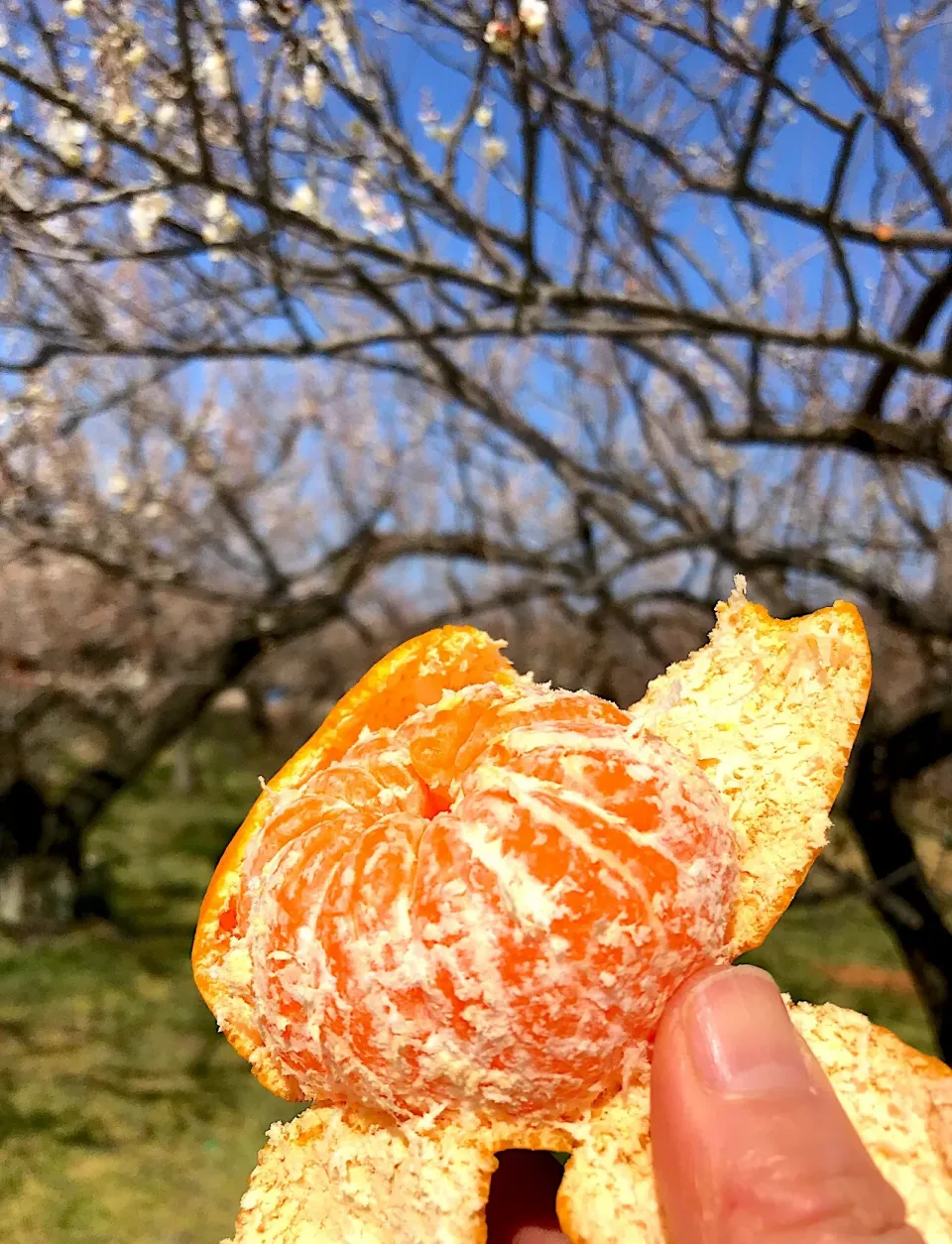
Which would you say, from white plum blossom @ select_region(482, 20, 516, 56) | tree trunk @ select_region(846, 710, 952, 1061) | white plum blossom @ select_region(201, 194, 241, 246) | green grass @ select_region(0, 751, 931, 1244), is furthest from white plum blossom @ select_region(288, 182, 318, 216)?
green grass @ select_region(0, 751, 931, 1244)

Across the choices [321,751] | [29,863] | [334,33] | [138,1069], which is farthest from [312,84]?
[29,863]

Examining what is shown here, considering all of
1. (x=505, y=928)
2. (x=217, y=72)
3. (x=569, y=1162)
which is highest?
(x=217, y=72)

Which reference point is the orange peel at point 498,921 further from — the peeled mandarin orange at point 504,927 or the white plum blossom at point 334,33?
the white plum blossom at point 334,33

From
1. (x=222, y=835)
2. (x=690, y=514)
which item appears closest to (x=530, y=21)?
(x=690, y=514)

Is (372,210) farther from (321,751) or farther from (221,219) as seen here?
(321,751)

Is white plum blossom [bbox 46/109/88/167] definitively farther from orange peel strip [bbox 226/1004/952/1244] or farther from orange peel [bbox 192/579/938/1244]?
orange peel strip [bbox 226/1004/952/1244]

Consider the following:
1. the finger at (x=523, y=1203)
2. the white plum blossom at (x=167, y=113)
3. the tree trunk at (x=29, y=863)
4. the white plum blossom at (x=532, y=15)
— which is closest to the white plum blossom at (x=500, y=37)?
the white plum blossom at (x=532, y=15)

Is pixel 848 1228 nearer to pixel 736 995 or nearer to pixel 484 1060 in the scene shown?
pixel 736 995
